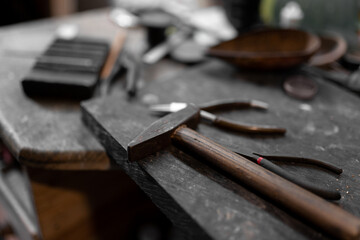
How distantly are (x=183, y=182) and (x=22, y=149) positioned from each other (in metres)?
0.36

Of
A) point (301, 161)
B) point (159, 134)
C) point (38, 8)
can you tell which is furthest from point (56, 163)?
point (38, 8)

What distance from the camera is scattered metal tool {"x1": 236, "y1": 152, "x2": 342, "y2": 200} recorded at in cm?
47

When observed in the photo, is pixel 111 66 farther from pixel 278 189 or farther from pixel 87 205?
pixel 278 189

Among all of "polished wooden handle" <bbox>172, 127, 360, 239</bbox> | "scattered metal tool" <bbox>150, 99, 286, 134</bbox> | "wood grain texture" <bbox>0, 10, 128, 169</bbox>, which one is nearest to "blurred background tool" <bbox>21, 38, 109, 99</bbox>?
"wood grain texture" <bbox>0, 10, 128, 169</bbox>

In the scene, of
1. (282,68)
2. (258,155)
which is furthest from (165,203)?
(282,68)

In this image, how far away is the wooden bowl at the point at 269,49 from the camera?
834 mm

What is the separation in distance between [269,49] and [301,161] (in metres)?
0.49

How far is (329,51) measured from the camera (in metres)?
1.00

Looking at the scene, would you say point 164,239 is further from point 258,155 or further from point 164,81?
point 258,155

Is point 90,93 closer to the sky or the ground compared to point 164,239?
closer to the sky

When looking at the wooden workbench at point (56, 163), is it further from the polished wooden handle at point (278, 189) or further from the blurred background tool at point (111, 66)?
the polished wooden handle at point (278, 189)

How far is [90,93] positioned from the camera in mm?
771

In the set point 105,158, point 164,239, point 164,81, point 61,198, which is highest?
point 164,81

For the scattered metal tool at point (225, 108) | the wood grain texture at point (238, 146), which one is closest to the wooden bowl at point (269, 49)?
the wood grain texture at point (238, 146)
